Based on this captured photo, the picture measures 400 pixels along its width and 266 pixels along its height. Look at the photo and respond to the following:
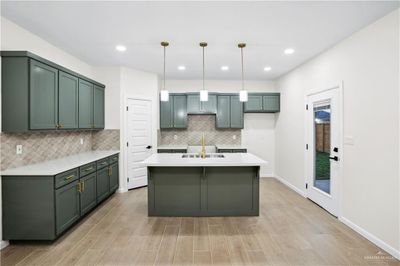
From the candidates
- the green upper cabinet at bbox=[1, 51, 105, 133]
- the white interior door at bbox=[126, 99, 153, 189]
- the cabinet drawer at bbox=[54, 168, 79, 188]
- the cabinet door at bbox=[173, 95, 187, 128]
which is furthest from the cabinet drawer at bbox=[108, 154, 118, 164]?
the cabinet door at bbox=[173, 95, 187, 128]

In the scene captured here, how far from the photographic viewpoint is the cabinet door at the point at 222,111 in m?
5.81

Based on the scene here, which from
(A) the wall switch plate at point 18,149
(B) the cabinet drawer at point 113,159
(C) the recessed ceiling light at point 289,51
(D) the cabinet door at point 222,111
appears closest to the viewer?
(A) the wall switch plate at point 18,149

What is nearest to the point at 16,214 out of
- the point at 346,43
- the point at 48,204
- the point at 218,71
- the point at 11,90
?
the point at 48,204

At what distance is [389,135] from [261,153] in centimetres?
374

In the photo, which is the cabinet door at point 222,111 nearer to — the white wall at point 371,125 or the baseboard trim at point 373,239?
the white wall at point 371,125

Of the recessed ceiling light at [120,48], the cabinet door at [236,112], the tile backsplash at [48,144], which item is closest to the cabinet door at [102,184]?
the tile backsplash at [48,144]

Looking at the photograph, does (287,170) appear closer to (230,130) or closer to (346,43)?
(230,130)

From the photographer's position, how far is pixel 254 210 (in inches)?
138

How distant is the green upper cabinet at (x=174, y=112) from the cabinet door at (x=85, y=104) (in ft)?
6.10

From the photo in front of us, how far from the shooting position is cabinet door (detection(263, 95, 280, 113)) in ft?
19.2

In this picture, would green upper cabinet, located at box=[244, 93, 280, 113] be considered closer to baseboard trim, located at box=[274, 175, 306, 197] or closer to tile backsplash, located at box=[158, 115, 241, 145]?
tile backsplash, located at box=[158, 115, 241, 145]

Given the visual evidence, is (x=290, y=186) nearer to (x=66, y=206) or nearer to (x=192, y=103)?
(x=192, y=103)

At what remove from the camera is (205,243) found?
2.73 m

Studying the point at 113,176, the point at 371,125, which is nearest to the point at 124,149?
the point at 113,176
